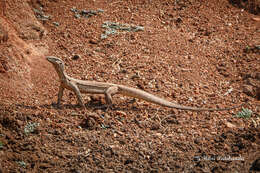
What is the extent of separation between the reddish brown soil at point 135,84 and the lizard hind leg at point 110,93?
0.23 metres

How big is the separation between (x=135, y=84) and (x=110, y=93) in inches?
35.8

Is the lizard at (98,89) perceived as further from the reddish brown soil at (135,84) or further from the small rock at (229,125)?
the small rock at (229,125)

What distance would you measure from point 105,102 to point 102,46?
2290mm

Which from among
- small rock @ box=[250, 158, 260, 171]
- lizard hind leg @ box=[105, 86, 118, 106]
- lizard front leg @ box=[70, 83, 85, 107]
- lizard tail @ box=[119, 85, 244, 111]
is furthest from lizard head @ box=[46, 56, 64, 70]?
small rock @ box=[250, 158, 260, 171]

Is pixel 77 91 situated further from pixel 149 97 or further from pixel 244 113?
pixel 244 113

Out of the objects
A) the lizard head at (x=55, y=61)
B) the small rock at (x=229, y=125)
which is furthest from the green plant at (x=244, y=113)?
the lizard head at (x=55, y=61)

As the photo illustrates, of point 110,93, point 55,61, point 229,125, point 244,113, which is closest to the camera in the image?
point 229,125

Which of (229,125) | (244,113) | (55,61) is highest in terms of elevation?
(55,61)

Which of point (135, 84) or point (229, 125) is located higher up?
point (135, 84)

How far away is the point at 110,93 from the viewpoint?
6590 millimetres

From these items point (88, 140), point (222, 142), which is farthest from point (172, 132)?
point (88, 140)

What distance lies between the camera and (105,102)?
267 inches

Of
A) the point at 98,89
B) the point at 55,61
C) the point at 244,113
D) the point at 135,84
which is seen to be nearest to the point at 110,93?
the point at 98,89

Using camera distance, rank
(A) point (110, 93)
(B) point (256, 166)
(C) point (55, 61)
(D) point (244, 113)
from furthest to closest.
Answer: (A) point (110, 93)
(C) point (55, 61)
(D) point (244, 113)
(B) point (256, 166)
